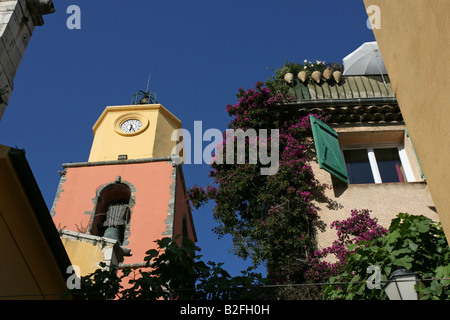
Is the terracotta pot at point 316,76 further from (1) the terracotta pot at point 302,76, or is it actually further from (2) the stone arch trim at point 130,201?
(2) the stone arch trim at point 130,201

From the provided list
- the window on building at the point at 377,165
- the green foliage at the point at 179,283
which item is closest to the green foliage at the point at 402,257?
the green foliage at the point at 179,283

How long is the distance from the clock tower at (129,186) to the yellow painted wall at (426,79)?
1142 centimetres

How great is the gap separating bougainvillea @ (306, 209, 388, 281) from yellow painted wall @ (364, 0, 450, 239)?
380cm

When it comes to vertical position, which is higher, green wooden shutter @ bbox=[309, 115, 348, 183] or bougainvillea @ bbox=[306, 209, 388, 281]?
green wooden shutter @ bbox=[309, 115, 348, 183]

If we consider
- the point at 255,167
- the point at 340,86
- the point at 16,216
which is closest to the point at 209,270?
the point at 16,216

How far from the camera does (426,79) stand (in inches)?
136

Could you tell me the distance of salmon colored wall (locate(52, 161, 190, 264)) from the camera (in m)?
15.8

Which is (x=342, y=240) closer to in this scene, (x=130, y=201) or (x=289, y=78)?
(x=289, y=78)

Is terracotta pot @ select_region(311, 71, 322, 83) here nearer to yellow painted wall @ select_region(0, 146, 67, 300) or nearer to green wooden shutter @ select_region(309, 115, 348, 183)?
green wooden shutter @ select_region(309, 115, 348, 183)

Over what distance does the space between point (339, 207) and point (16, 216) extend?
533cm

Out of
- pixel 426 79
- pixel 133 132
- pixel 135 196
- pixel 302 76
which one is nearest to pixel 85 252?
pixel 302 76

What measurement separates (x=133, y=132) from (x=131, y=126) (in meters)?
0.43

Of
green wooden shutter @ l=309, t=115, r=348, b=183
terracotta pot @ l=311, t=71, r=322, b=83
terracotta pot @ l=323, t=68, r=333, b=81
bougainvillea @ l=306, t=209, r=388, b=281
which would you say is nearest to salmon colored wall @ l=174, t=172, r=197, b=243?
terracotta pot @ l=311, t=71, r=322, b=83
